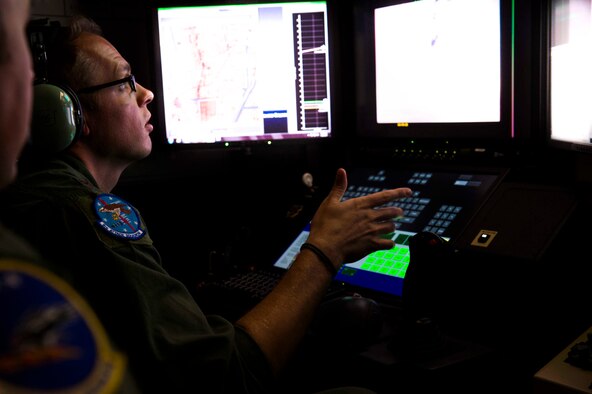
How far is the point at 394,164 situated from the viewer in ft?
5.64

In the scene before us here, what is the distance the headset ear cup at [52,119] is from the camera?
1.14 metres

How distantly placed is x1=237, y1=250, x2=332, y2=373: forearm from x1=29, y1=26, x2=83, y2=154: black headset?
0.46 m

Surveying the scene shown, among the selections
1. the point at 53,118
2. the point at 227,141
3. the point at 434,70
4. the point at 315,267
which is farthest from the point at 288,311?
the point at 227,141

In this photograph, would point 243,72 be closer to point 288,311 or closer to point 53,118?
point 53,118

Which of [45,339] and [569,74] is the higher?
[569,74]

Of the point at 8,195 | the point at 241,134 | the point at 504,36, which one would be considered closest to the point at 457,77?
the point at 504,36

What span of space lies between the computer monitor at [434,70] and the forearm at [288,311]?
2.09 ft

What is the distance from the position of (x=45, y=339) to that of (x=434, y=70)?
138cm

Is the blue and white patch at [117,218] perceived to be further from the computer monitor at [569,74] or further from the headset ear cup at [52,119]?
the computer monitor at [569,74]

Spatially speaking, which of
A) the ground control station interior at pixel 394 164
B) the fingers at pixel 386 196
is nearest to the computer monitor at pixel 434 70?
the ground control station interior at pixel 394 164

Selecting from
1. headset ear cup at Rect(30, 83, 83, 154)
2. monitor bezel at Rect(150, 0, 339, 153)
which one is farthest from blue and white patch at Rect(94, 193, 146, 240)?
monitor bezel at Rect(150, 0, 339, 153)

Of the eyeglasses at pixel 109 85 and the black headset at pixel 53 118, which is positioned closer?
the black headset at pixel 53 118

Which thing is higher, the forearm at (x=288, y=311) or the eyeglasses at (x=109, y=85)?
the eyeglasses at (x=109, y=85)

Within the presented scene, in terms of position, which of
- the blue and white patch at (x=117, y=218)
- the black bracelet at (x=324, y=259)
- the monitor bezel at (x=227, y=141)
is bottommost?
the black bracelet at (x=324, y=259)
